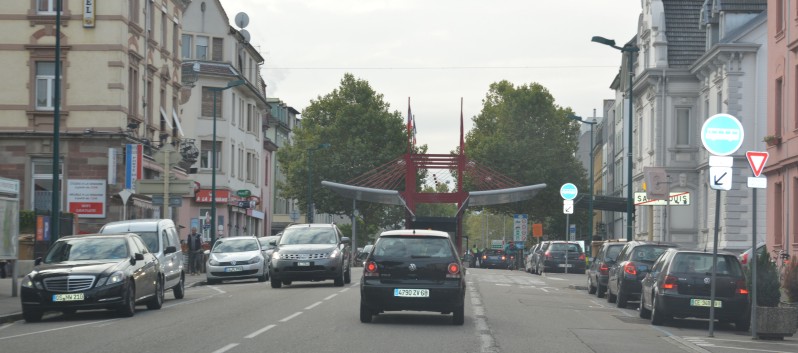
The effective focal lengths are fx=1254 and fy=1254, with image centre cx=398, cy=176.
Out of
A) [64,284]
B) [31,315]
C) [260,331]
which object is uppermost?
[64,284]

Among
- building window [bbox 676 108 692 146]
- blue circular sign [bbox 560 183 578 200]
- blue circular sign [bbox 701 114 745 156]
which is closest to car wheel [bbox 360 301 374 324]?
blue circular sign [bbox 701 114 745 156]

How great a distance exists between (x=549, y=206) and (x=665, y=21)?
2715 cm

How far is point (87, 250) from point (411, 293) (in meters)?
7.07

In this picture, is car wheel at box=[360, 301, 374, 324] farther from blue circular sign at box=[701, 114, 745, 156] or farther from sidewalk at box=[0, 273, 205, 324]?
sidewalk at box=[0, 273, 205, 324]

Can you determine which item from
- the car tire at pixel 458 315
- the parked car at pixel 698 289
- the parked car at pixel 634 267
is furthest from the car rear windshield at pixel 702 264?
the parked car at pixel 634 267

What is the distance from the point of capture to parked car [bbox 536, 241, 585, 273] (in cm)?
5722

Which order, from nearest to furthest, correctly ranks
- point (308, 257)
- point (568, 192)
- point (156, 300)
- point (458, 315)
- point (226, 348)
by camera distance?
point (226, 348) → point (458, 315) → point (156, 300) → point (308, 257) → point (568, 192)

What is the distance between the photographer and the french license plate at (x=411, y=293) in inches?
778

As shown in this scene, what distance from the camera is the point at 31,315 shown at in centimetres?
2192

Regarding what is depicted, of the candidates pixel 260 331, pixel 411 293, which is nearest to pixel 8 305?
pixel 260 331

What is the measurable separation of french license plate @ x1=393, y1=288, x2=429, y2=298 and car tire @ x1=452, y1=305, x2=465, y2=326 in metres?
0.59

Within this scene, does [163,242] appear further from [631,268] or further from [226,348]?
[226,348]

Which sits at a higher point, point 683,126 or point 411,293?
point 683,126

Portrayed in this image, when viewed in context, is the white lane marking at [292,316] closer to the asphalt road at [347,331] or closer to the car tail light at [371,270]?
the asphalt road at [347,331]
